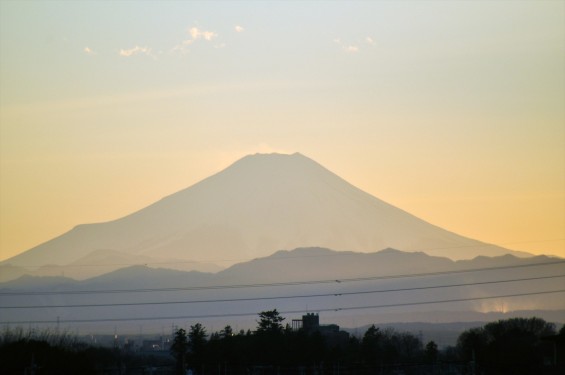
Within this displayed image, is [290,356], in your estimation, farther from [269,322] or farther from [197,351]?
[269,322]

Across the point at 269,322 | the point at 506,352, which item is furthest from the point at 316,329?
the point at 506,352

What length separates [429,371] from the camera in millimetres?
108688

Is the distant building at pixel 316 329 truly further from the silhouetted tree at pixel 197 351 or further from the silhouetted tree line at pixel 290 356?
the silhouetted tree at pixel 197 351

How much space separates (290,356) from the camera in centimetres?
9819

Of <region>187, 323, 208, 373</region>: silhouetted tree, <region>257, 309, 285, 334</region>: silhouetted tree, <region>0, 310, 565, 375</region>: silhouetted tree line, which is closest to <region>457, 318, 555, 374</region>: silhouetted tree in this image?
<region>0, 310, 565, 375</region>: silhouetted tree line

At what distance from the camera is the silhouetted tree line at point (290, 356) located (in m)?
71.6

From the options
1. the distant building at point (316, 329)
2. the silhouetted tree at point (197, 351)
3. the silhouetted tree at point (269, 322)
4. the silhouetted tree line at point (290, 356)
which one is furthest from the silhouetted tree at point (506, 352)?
the distant building at point (316, 329)

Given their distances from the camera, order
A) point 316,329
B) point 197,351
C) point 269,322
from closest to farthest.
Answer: point 197,351 < point 269,322 < point 316,329

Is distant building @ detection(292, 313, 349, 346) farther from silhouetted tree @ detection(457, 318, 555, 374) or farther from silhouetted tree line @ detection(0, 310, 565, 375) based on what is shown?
silhouetted tree @ detection(457, 318, 555, 374)

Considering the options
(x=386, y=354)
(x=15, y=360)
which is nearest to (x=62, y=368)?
(x=15, y=360)

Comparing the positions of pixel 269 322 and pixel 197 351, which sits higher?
pixel 269 322

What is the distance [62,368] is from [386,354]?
46.0 meters

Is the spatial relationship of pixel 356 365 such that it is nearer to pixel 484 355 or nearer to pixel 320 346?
pixel 320 346

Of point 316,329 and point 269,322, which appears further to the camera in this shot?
point 316,329
